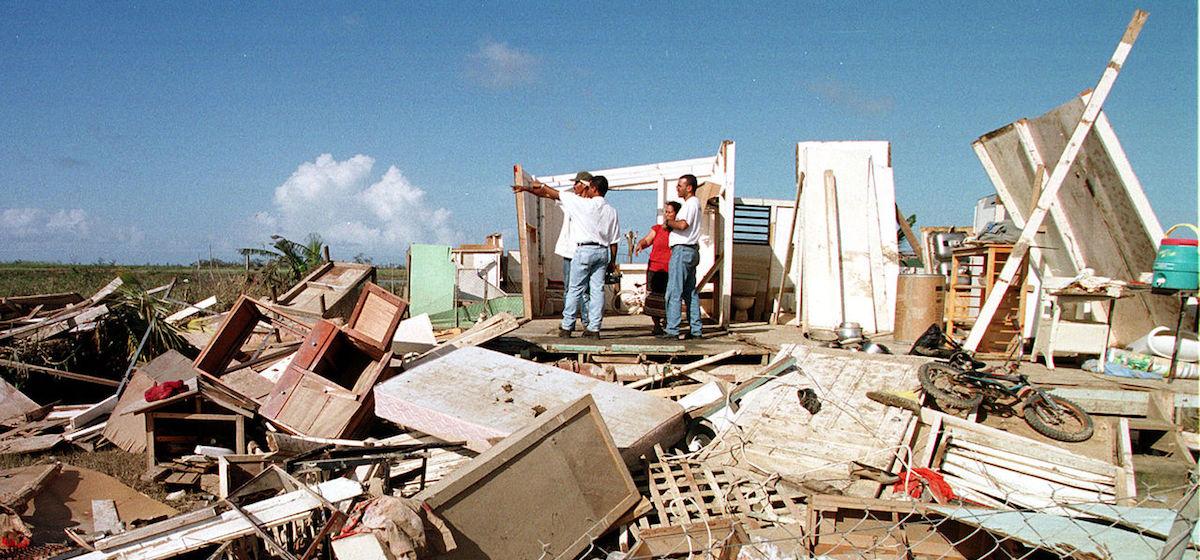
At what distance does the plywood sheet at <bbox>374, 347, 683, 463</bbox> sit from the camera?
4.04 meters

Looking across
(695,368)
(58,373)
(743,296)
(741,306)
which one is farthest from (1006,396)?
(58,373)

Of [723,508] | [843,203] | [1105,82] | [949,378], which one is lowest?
[723,508]

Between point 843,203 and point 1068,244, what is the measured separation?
2.32 m

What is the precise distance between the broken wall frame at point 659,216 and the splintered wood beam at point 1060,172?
2935mm

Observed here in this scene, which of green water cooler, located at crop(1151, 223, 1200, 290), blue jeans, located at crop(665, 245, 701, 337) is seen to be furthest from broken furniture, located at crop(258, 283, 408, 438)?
green water cooler, located at crop(1151, 223, 1200, 290)

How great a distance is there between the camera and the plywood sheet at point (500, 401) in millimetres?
4043

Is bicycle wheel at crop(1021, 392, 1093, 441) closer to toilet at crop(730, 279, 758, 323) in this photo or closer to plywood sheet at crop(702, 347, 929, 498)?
plywood sheet at crop(702, 347, 929, 498)

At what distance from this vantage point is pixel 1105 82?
4.74 m

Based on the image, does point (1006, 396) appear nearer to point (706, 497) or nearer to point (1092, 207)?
point (706, 497)

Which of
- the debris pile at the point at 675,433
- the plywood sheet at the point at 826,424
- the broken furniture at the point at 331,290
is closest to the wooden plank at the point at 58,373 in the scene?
the debris pile at the point at 675,433

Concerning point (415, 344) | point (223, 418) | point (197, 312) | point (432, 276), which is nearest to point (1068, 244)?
point (415, 344)

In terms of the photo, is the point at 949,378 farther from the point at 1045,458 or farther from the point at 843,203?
the point at 843,203

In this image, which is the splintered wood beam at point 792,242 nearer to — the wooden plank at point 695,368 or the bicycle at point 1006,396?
the wooden plank at point 695,368

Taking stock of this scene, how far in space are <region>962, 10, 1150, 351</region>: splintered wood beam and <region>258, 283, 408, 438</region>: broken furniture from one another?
4959 millimetres
